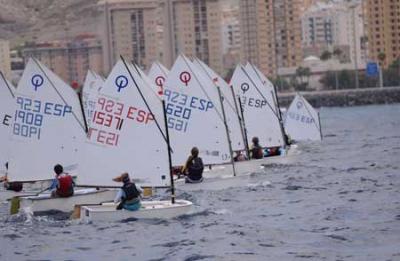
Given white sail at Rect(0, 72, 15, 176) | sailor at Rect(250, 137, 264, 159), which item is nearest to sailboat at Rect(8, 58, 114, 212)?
white sail at Rect(0, 72, 15, 176)

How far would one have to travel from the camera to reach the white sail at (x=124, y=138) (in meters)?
31.4

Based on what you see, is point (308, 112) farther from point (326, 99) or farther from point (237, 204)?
point (326, 99)

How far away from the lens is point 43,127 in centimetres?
3484

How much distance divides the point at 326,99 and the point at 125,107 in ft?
515

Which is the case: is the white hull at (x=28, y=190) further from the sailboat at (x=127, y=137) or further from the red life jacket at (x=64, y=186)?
the sailboat at (x=127, y=137)

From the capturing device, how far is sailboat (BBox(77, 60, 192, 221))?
31.4 m

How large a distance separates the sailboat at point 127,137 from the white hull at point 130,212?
103 centimetres

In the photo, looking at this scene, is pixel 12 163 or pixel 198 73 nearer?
pixel 12 163

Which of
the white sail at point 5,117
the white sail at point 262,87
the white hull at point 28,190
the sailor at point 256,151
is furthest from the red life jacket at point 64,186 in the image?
the white sail at point 262,87

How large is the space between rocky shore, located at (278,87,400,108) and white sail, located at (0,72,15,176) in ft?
458

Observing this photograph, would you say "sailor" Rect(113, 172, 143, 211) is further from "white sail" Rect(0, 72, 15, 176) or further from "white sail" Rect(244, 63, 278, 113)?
"white sail" Rect(244, 63, 278, 113)

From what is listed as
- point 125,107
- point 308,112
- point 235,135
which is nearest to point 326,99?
point 308,112

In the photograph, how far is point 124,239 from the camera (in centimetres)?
2775

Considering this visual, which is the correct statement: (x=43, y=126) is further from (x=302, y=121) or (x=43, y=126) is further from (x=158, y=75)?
(x=302, y=121)
